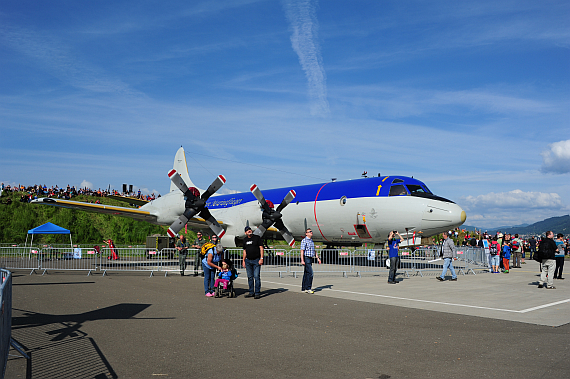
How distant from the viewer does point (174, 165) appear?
104 ft

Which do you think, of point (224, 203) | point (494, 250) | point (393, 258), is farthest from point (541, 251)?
point (224, 203)

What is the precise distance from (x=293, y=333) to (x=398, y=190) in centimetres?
1287

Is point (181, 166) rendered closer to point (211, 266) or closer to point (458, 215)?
point (211, 266)

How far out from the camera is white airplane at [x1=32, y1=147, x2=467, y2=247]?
17.9 meters

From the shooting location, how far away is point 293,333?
7348 millimetres

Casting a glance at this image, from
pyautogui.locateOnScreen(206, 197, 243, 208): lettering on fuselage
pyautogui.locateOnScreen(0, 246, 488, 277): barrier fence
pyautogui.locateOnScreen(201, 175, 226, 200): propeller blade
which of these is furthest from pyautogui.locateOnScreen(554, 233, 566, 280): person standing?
pyautogui.locateOnScreen(206, 197, 243, 208): lettering on fuselage

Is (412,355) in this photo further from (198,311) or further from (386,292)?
(386,292)

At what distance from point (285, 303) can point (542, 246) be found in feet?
29.6

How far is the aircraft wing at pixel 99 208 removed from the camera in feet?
68.2

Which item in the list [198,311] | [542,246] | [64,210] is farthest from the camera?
[64,210]

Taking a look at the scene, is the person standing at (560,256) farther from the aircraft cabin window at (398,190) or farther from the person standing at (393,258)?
the person standing at (393,258)

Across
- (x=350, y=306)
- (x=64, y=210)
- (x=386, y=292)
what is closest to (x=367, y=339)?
(x=350, y=306)

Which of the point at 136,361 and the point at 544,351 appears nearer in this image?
the point at 136,361

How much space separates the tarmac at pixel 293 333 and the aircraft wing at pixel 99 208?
8.99 metres
